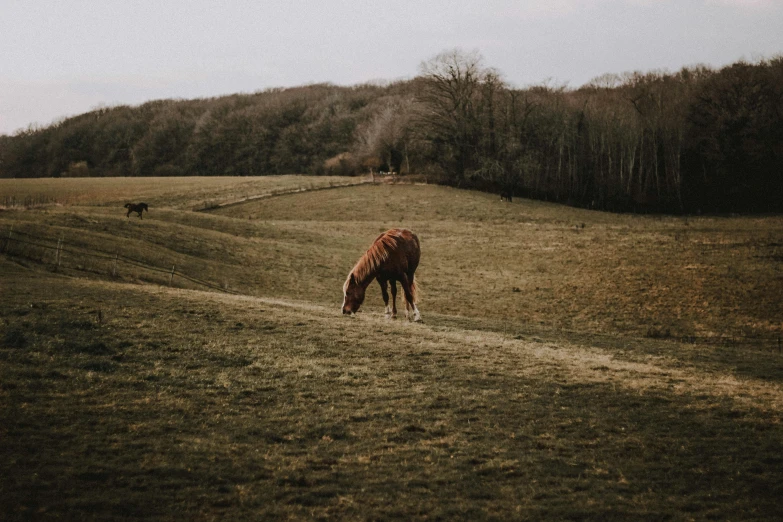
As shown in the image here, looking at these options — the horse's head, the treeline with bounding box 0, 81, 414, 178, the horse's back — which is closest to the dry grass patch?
the horse's head

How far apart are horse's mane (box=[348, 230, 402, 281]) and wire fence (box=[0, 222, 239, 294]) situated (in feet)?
30.2

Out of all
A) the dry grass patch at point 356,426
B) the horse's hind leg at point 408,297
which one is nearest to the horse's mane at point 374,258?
the horse's hind leg at point 408,297

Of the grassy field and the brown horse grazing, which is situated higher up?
the brown horse grazing

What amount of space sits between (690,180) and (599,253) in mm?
46524

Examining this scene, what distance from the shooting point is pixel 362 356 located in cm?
1268

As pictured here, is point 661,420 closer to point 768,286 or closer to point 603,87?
point 768,286

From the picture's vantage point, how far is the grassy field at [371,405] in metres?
6.31

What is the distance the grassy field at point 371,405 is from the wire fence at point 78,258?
166 millimetres

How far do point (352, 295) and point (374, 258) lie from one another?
1329 millimetres

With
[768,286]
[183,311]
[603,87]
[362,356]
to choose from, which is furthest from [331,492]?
[603,87]

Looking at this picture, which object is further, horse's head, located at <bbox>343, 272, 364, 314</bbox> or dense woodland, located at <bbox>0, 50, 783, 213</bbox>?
dense woodland, located at <bbox>0, 50, 783, 213</bbox>

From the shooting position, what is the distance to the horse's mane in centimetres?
1708

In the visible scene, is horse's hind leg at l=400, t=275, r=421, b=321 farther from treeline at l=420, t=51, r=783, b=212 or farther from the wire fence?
treeline at l=420, t=51, r=783, b=212

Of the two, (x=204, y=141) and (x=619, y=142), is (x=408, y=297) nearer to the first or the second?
(x=619, y=142)
